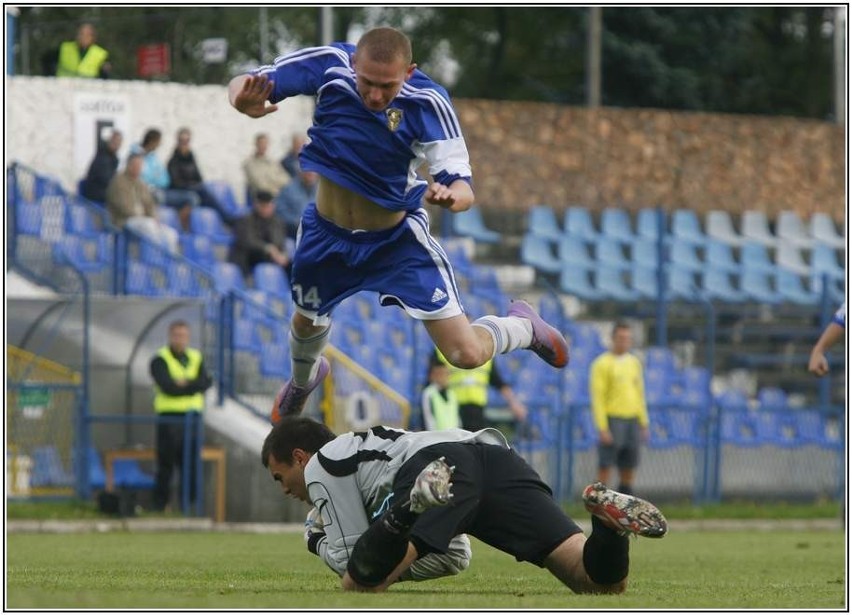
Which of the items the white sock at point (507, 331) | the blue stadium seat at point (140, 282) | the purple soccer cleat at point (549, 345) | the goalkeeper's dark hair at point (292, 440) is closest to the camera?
the goalkeeper's dark hair at point (292, 440)

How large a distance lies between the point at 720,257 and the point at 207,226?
912 centimetres

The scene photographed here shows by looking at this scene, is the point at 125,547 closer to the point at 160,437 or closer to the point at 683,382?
the point at 160,437

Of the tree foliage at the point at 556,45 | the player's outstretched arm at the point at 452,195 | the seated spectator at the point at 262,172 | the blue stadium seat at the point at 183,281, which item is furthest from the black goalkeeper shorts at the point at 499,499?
the tree foliage at the point at 556,45

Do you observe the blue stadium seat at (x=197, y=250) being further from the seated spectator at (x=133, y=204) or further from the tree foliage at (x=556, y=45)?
the tree foliage at (x=556, y=45)

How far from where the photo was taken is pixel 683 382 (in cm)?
2533

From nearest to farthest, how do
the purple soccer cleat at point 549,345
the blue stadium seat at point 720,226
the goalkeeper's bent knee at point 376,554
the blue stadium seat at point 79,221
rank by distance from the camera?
the goalkeeper's bent knee at point 376,554, the purple soccer cleat at point 549,345, the blue stadium seat at point 79,221, the blue stadium seat at point 720,226

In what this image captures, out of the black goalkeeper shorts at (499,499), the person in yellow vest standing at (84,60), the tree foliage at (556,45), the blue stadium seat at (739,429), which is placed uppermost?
the tree foliage at (556,45)

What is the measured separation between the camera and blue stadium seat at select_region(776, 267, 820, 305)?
94.4ft

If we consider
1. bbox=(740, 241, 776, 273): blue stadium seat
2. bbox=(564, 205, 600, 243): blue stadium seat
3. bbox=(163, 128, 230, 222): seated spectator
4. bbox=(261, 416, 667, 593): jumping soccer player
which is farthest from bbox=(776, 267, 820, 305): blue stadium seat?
bbox=(261, 416, 667, 593): jumping soccer player

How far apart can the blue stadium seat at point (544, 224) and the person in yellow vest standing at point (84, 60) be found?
271 inches

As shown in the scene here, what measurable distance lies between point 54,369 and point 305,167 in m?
10.4

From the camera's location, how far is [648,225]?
29.4m

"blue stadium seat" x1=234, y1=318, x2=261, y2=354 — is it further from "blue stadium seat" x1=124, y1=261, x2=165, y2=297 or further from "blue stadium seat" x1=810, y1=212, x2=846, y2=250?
"blue stadium seat" x1=810, y1=212, x2=846, y2=250

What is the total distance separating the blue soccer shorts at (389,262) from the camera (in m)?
10.1
